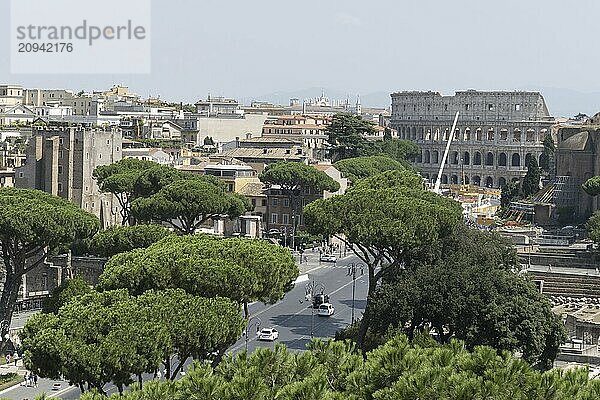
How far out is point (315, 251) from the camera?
51.0m

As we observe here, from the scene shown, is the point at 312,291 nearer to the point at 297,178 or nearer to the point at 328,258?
the point at 328,258

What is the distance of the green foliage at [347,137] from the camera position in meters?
74.2

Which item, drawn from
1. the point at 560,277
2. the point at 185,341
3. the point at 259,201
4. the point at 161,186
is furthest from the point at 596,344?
the point at 259,201

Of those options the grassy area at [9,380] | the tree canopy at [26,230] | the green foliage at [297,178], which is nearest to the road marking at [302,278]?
the green foliage at [297,178]

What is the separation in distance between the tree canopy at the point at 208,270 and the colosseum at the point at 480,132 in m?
70.4

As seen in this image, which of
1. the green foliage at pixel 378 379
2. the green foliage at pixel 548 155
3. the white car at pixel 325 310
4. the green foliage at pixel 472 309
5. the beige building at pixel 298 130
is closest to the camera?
the green foliage at pixel 378 379

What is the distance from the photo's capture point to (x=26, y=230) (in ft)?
93.3

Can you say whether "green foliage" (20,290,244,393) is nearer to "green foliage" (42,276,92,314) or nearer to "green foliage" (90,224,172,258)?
"green foliage" (42,276,92,314)

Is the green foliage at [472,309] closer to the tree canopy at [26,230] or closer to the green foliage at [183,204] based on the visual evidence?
the tree canopy at [26,230]

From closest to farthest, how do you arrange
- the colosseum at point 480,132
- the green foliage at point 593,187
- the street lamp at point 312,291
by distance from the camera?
the street lamp at point 312,291 → the green foliage at point 593,187 → the colosseum at point 480,132

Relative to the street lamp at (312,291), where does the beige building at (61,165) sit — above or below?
above

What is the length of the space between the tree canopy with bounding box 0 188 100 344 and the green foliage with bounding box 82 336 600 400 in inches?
560

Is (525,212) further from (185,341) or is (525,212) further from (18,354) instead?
(185,341)

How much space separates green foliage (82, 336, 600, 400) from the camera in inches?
539
